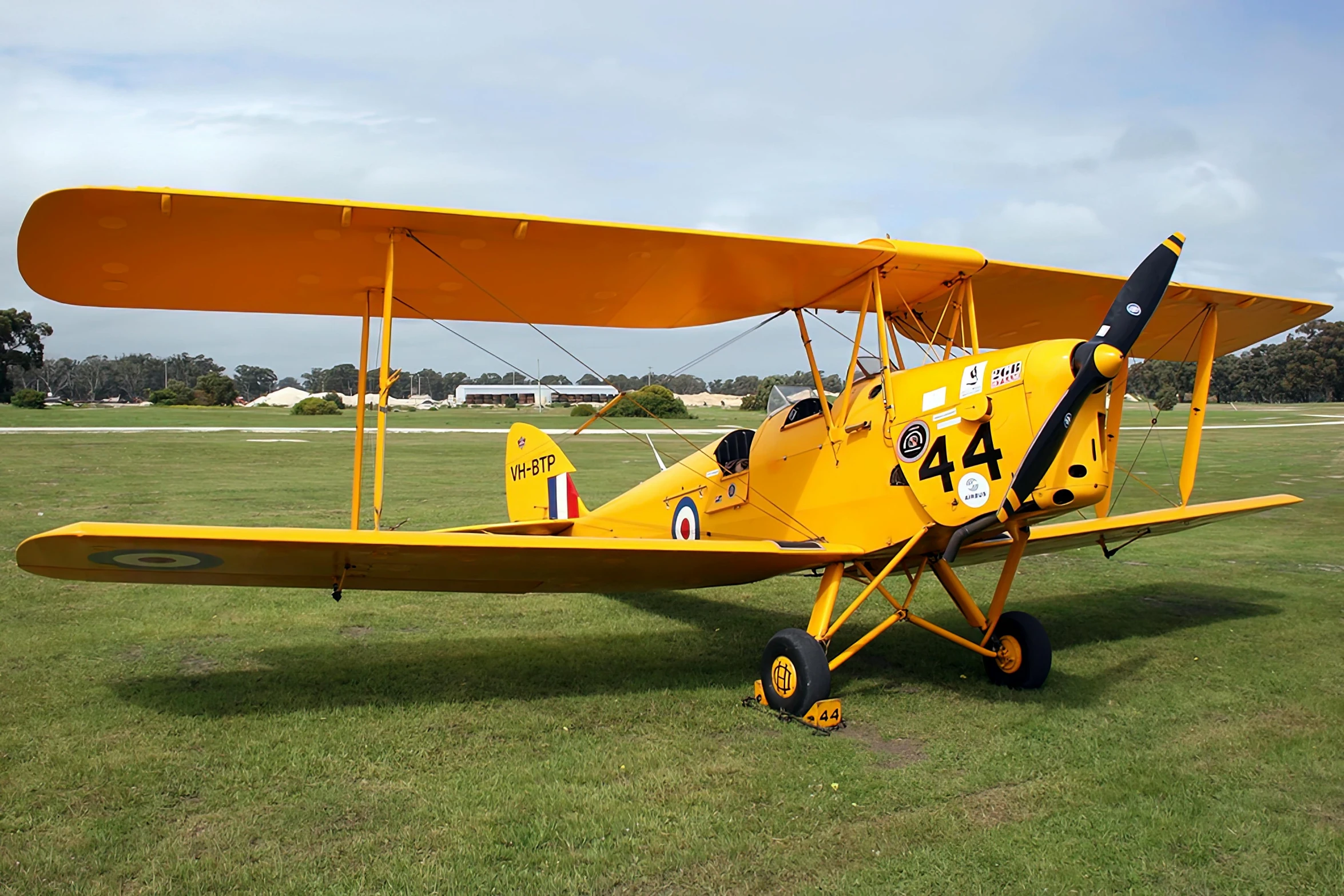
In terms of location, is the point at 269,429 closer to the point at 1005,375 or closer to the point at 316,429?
the point at 316,429

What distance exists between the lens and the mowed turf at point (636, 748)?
3.41m

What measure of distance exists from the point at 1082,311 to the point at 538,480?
5312 mm

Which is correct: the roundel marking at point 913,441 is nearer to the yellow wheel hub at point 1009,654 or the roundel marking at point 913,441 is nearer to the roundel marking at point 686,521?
the yellow wheel hub at point 1009,654

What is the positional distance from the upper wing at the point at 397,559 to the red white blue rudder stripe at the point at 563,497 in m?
3.02

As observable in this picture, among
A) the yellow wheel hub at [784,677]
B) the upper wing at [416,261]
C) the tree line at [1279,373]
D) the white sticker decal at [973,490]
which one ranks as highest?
the tree line at [1279,373]

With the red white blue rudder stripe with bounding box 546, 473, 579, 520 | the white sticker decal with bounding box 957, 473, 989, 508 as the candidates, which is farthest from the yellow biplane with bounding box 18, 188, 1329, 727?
the red white blue rudder stripe with bounding box 546, 473, 579, 520

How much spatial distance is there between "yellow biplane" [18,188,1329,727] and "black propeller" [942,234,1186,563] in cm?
1

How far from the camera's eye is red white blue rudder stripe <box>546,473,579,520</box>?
8.68 metres

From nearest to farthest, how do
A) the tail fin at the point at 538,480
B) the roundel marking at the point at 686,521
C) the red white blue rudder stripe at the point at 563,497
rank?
the roundel marking at the point at 686,521 < the red white blue rudder stripe at the point at 563,497 < the tail fin at the point at 538,480

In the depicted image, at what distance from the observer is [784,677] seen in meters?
5.12

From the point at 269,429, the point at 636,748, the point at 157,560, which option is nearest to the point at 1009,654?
the point at 636,748

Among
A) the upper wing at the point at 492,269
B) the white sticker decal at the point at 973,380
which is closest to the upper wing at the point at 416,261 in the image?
the upper wing at the point at 492,269

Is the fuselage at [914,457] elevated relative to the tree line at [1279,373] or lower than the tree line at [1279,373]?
lower

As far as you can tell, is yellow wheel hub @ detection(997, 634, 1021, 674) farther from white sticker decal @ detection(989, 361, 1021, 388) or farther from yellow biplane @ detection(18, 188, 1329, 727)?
white sticker decal @ detection(989, 361, 1021, 388)
